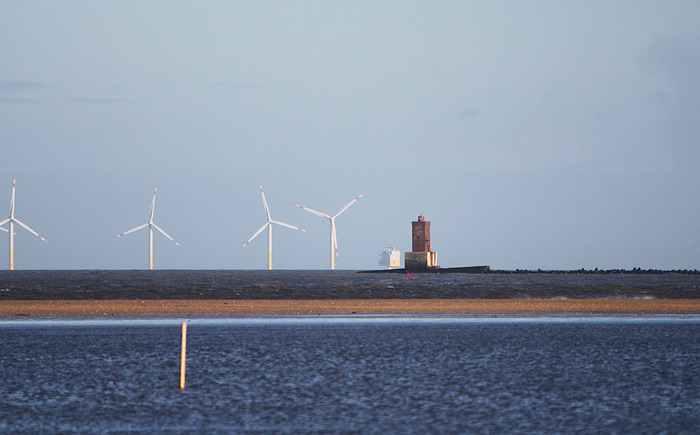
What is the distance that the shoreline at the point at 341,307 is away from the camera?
56.8m

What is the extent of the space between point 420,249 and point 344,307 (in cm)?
11688

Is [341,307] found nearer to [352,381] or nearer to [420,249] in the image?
[352,381]

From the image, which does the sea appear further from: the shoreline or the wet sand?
the shoreline

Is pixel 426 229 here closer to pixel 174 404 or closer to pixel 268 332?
pixel 268 332

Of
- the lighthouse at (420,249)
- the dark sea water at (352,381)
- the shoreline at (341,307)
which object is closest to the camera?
the dark sea water at (352,381)

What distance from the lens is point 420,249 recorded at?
177m

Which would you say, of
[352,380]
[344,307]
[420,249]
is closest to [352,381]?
[352,380]

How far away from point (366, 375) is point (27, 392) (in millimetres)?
8569

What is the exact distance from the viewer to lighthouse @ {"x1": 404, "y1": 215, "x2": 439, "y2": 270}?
17475cm

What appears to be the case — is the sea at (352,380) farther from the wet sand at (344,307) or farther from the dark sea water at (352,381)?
the wet sand at (344,307)

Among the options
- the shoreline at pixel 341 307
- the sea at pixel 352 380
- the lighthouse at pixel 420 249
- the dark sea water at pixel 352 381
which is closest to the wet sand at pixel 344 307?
the shoreline at pixel 341 307

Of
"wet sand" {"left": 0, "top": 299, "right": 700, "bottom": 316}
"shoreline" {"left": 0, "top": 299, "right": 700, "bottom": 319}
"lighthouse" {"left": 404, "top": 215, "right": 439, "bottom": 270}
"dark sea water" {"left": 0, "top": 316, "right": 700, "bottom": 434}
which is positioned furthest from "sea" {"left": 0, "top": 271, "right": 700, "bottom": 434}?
"lighthouse" {"left": 404, "top": 215, "right": 439, "bottom": 270}

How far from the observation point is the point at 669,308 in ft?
200

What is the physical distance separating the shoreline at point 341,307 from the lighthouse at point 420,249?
339 ft
